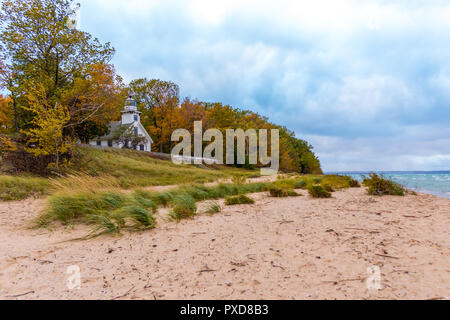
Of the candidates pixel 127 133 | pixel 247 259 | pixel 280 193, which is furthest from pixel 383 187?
pixel 127 133

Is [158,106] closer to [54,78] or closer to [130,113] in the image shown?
[130,113]

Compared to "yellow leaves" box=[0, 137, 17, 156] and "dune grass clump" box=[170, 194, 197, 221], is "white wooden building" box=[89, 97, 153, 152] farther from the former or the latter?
"dune grass clump" box=[170, 194, 197, 221]

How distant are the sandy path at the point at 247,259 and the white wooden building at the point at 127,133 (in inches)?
1229

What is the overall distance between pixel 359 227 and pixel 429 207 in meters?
3.53

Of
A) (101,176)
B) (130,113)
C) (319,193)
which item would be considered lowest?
(319,193)

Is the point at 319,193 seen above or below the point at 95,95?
below

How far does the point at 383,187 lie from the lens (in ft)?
30.4

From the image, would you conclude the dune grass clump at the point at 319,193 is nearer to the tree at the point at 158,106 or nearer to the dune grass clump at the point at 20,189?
the dune grass clump at the point at 20,189

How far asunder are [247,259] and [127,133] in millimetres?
34921


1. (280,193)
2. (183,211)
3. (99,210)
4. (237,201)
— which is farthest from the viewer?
(280,193)

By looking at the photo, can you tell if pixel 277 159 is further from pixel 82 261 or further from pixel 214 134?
pixel 82 261

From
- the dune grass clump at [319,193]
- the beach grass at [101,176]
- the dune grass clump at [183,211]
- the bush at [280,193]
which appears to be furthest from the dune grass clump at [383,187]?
the dune grass clump at [183,211]

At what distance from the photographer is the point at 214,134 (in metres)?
39.9

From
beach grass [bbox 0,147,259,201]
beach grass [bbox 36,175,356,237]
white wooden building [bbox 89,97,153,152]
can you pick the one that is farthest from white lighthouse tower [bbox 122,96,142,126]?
beach grass [bbox 36,175,356,237]
